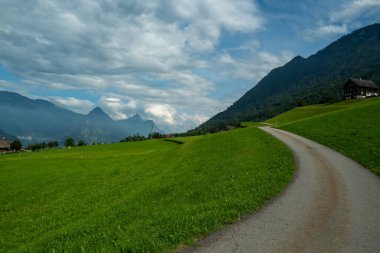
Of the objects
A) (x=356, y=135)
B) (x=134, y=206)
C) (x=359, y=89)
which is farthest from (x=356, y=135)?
(x=359, y=89)

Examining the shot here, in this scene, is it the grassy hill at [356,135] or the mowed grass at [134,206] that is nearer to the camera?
the mowed grass at [134,206]

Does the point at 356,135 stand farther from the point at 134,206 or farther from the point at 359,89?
the point at 359,89

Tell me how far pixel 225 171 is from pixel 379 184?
12.2 metres

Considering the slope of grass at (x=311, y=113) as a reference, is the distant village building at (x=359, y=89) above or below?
above

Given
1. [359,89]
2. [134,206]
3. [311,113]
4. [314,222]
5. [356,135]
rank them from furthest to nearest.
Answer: [359,89]
[311,113]
[356,135]
[134,206]
[314,222]

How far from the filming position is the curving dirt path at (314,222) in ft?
43.0

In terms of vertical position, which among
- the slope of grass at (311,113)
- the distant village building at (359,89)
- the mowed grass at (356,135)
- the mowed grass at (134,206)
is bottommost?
the mowed grass at (134,206)

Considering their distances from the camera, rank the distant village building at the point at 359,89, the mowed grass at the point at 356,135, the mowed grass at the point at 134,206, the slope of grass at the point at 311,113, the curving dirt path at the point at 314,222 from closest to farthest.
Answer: the curving dirt path at the point at 314,222 < the mowed grass at the point at 134,206 < the mowed grass at the point at 356,135 < the slope of grass at the point at 311,113 < the distant village building at the point at 359,89

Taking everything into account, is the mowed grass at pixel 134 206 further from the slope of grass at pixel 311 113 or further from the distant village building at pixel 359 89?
the distant village building at pixel 359 89

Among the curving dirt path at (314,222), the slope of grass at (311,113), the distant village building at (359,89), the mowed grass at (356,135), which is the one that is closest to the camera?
the curving dirt path at (314,222)

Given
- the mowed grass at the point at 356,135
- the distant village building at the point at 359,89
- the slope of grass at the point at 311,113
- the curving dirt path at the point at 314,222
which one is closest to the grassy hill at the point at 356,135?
the mowed grass at the point at 356,135

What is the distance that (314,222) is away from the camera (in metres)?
15.4

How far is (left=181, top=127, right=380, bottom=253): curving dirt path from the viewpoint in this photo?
1312 centimetres

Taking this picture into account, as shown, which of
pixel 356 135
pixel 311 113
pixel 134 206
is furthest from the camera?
pixel 311 113
